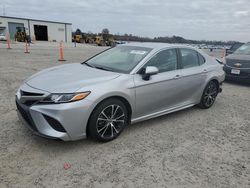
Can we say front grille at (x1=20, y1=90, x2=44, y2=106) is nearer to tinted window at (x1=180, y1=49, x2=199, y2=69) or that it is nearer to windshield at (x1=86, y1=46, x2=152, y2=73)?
windshield at (x1=86, y1=46, x2=152, y2=73)

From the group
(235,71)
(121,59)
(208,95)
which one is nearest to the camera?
(121,59)

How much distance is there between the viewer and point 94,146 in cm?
339

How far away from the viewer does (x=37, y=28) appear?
45.2 metres

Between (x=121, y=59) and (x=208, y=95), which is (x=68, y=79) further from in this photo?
(x=208, y=95)

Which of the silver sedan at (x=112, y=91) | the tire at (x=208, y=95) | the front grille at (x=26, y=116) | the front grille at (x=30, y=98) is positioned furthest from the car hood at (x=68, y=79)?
the tire at (x=208, y=95)

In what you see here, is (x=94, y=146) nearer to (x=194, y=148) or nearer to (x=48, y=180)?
(x=48, y=180)

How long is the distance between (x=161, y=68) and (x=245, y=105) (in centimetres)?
305

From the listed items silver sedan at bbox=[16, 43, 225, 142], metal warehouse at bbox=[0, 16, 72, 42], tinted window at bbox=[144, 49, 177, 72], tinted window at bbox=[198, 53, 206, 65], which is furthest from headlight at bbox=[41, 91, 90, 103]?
metal warehouse at bbox=[0, 16, 72, 42]

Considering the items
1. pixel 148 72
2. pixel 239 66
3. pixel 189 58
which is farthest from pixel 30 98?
pixel 239 66

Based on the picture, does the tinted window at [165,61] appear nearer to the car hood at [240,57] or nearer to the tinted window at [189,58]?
the tinted window at [189,58]

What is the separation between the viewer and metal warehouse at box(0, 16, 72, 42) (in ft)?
132

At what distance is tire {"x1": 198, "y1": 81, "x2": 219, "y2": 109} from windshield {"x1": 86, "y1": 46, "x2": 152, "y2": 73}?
1.89m

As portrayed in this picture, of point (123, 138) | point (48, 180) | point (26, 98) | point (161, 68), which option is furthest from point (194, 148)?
point (26, 98)

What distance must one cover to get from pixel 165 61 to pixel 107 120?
168 centimetres
